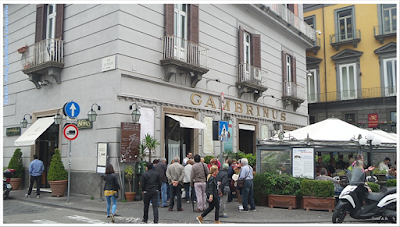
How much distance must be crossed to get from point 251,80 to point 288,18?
683 centimetres

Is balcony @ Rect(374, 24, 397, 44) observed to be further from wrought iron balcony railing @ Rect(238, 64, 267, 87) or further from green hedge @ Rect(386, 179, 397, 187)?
green hedge @ Rect(386, 179, 397, 187)

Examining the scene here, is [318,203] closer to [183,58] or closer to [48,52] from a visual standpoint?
[183,58]

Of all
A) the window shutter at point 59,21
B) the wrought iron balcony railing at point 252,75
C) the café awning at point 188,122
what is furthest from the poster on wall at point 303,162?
the window shutter at point 59,21

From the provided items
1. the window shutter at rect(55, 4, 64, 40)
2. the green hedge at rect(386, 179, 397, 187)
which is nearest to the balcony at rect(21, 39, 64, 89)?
the window shutter at rect(55, 4, 64, 40)

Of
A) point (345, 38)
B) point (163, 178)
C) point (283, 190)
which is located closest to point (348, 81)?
point (345, 38)

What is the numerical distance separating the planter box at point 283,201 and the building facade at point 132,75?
491cm

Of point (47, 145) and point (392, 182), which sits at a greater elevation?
point (47, 145)

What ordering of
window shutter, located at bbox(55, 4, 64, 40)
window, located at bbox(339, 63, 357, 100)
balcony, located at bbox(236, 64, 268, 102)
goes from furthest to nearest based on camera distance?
1. window, located at bbox(339, 63, 357, 100)
2. balcony, located at bbox(236, 64, 268, 102)
3. window shutter, located at bbox(55, 4, 64, 40)

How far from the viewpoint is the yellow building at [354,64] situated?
27.8 meters

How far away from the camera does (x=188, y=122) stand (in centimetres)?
1495

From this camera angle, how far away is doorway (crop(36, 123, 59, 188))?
A: 15.9 m

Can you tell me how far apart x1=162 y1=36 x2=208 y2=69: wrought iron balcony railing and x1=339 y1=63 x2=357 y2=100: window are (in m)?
17.7

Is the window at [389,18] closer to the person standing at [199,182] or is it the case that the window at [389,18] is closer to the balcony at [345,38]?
the balcony at [345,38]

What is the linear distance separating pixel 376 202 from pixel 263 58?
1340 centimetres
